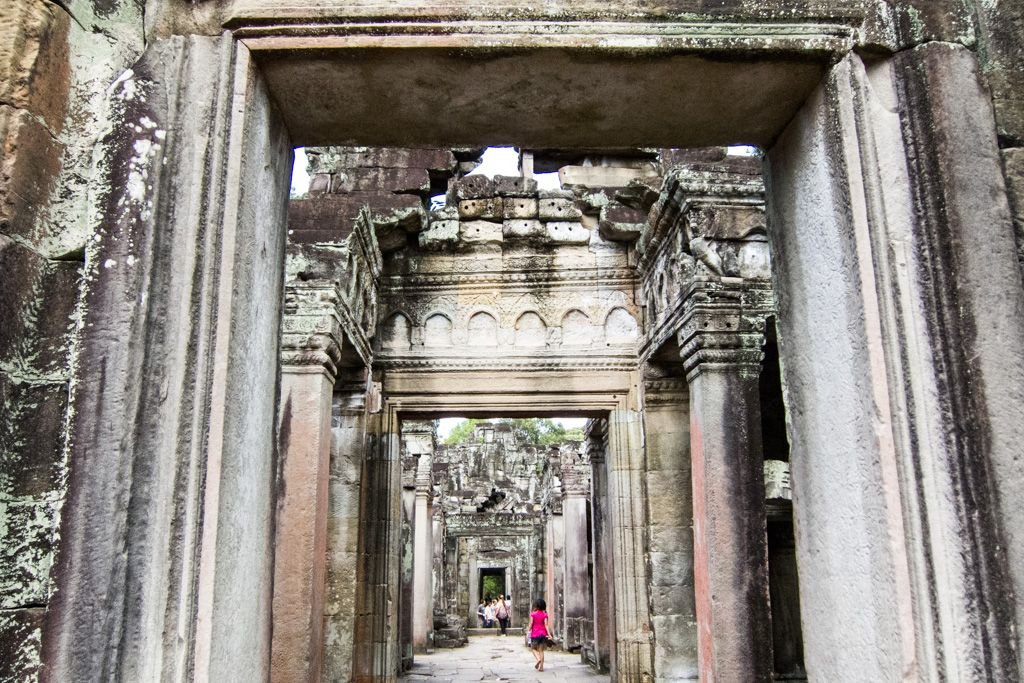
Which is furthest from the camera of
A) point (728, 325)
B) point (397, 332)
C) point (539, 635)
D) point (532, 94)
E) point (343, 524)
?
point (539, 635)

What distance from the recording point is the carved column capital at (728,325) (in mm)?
5617

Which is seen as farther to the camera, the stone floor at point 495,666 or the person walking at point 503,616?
the person walking at point 503,616

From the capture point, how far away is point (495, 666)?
40.7ft

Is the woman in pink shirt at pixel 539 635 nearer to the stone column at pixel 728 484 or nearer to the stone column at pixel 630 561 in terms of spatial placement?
the stone column at pixel 630 561

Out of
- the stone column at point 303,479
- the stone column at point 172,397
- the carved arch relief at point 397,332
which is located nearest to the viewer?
the stone column at point 172,397

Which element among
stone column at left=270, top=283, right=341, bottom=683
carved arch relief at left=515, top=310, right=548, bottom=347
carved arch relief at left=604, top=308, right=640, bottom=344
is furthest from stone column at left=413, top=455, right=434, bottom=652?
stone column at left=270, top=283, right=341, bottom=683

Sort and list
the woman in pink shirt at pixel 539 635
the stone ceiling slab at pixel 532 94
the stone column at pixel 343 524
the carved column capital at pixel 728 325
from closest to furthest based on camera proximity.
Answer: the stone ceiling slab at pixel 532 94 < the carved column capital at pixel 728 325 < the stone column at pixel 343 524 < the woman in pink shirt at pixel 539 635

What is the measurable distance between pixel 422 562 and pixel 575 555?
285 centimetres

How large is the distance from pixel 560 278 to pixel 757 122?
5.23 m

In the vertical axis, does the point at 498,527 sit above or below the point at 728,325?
below

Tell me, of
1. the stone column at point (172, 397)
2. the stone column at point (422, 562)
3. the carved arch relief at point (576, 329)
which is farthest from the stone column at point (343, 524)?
the stone column at point (422, 562)

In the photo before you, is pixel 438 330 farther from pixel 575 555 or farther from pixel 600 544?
Result: pixel 575 555

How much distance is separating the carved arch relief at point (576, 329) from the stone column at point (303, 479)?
261cm

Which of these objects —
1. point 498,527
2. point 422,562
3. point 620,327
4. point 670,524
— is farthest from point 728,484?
point 498,527
